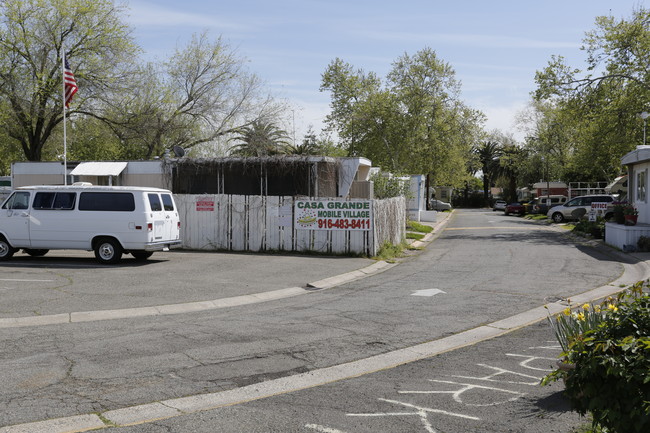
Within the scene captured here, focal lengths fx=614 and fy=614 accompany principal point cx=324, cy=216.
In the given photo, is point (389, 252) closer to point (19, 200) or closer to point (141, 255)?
point (141, 255)

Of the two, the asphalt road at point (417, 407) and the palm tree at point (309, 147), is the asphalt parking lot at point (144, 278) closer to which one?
the asphalt road at point (417, 407)

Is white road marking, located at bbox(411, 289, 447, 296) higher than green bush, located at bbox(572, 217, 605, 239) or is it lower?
lower

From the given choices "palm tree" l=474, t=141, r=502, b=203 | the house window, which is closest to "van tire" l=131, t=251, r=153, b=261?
the house window

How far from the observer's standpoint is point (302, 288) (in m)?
14.1

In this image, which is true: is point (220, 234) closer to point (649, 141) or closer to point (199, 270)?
point (199, 270)

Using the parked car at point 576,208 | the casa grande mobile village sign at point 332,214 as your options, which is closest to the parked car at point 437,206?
the parked car at point 576,208

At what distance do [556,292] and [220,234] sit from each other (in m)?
11.5

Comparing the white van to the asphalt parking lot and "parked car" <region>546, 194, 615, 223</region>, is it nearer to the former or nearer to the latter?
the asphalt parking lot

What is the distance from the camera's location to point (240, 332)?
9.25 metres

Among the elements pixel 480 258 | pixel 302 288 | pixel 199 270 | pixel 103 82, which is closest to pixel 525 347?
pixel 302 288

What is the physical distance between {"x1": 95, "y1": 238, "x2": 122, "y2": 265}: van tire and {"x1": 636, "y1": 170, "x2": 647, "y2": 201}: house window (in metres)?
20.4

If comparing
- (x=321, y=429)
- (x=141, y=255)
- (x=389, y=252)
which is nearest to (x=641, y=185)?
(x=389, y=252)

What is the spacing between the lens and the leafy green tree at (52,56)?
101 ft

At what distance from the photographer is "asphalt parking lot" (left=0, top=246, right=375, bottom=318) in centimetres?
1176
